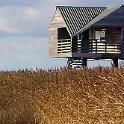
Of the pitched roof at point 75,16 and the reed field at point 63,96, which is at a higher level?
the pitched roof at point 75,16

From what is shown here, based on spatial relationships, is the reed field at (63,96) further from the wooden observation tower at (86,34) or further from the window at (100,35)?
the window at (100,35)

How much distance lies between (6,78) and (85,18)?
50.2 ft

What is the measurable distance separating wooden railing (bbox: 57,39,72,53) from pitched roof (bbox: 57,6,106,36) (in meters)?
0.88

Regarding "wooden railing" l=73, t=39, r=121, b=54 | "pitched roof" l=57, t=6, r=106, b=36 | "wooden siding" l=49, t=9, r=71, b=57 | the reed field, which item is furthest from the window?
the reed field

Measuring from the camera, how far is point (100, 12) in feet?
145

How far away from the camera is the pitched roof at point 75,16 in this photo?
41781 millimetres

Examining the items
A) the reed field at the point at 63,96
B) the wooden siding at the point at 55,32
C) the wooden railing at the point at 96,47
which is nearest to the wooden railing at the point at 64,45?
the wooden siding at the point at 55,32

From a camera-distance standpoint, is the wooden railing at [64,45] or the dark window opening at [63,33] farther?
the dark window opening at [63,33]

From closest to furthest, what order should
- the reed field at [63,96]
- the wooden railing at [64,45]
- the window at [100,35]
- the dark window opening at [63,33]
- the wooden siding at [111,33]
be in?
the reed field at [63,96], the wooden railing at [64,45], the wooden siding at [111,33], the window at [100,35], the dark window opening at [63,33]

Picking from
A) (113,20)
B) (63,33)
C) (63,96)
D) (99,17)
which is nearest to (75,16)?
(99,17)

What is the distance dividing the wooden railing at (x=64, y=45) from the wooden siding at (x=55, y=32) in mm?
299

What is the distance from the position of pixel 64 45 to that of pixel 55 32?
2.39 meters

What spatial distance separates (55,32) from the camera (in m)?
43.9

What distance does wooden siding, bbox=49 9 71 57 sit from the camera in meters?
42.5
